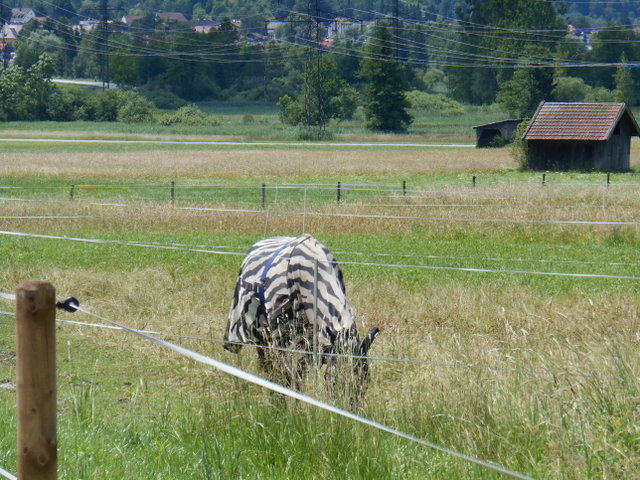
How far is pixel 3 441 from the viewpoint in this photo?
545 cm

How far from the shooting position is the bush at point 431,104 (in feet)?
382

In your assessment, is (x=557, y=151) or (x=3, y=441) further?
(x=557, y=151)

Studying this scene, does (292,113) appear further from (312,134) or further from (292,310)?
(292,310)

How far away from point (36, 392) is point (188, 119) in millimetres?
93680

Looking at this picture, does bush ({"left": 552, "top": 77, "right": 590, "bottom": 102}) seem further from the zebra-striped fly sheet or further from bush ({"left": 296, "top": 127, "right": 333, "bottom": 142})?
the zebra-striped fly sheet

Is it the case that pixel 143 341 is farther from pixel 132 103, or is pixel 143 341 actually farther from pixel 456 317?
pixel 132 103

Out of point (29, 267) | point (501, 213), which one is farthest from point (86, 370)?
point (501, 213)

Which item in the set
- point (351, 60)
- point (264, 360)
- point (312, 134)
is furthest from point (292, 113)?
point (264, 360)

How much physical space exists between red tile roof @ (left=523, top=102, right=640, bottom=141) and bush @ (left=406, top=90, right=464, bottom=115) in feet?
221

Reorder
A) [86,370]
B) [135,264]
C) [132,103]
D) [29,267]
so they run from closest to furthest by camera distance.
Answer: [86,370] < [29,267] < [135,264] < [132,103]

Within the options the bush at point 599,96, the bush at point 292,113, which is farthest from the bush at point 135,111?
the bush at point 599,96

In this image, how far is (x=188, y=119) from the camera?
9538 cm

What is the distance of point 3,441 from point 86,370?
3429mm

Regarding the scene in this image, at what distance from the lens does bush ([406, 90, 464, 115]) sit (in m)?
116
